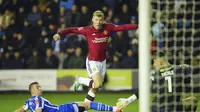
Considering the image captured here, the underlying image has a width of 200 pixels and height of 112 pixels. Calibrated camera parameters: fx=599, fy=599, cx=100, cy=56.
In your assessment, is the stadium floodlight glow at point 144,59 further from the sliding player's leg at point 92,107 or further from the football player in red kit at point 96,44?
the football player in red kit at point 96,44

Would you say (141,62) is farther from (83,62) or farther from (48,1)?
(48,1)

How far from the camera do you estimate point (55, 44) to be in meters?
15.6

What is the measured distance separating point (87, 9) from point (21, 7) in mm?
1964

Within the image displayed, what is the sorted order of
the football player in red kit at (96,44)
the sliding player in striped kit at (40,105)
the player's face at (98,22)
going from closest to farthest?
1. the sliding player in striped kit at (40,105)
2. the player's face at (98,22)
3. the football player in red kit at (96,44)

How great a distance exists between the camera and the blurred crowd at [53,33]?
15.2 meters

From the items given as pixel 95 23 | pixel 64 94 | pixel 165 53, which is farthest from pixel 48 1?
pixel 165 53

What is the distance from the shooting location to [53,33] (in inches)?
621

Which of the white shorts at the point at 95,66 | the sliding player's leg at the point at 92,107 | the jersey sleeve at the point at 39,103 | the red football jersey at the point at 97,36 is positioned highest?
the red football jersey at the point at 97,36

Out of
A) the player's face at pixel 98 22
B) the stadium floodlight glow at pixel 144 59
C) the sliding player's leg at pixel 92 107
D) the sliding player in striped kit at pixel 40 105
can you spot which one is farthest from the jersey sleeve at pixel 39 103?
the stadium floodlight glow at pixel 144 59

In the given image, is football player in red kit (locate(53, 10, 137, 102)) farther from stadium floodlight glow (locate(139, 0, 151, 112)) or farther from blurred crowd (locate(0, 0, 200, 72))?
blurred crowd (locate(0, 0, 200, 72))

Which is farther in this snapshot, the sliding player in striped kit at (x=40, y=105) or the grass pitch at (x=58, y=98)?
the grass pitch at (x=58, y=98)

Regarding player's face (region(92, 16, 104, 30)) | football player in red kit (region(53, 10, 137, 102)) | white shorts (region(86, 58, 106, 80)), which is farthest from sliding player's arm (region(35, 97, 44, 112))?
player's face (region(92, 16, 104, 30))

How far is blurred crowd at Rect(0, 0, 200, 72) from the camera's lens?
1519 cm

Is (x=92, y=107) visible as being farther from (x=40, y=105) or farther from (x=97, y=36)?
(x=97, y=36)
